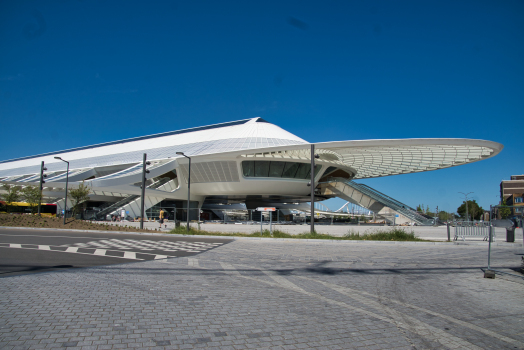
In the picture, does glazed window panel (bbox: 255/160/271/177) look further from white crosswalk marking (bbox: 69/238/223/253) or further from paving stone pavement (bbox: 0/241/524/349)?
paving stone pavement (bbox: 0/241/524/349)

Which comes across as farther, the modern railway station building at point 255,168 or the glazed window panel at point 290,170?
the glazed window panel at point 290,170

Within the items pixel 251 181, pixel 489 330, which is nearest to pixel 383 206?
pixel 251 181

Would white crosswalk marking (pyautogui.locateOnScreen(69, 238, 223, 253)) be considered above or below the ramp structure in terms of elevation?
below

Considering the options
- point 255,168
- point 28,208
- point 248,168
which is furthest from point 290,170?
point 28,208

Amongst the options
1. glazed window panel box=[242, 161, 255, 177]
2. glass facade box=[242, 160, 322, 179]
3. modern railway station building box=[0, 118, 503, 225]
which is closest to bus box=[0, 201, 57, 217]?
modern railway station building box=[0, 118, 503, 225]

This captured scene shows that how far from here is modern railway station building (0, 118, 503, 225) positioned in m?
32.0

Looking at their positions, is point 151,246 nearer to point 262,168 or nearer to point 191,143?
point 262,168

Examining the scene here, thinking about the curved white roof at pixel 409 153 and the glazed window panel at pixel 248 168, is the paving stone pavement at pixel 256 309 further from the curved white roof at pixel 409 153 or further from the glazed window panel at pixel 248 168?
the glazed window panel at pixel 248 168

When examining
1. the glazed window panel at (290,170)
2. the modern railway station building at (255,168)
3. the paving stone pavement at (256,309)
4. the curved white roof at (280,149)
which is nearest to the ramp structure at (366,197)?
the modern railway station building at (255,168)

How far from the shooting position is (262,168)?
40.4m

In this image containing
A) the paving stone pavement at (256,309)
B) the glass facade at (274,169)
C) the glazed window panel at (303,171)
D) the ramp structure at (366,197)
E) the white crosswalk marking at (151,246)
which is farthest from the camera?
the glazed window panel at (303,171)

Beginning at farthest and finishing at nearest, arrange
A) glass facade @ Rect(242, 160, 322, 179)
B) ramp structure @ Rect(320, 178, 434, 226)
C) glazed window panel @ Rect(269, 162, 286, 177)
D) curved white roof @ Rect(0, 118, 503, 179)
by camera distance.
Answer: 1. glazed window panel @ Rect(269, 162, 286, 177)
2. glass facade @ Rect(242, 160, 322, 179)
3. ramp structure @ Rect(320, 178, 434, 226)
4. curved white roof @ Rect(0, 118, 503, 179)

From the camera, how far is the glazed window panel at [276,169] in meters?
40.1

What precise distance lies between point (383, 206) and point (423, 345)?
39057 millimetres
